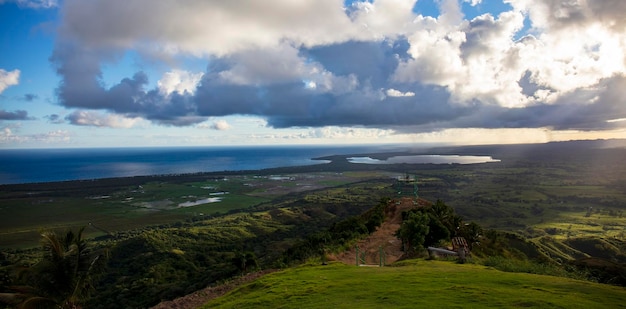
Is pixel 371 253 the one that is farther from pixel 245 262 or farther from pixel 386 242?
pixel 245 262

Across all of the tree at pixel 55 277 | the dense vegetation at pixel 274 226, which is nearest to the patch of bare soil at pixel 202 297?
the dense vegetation at pixel 274 226

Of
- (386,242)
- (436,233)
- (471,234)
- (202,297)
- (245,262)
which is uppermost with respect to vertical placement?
(436,233)

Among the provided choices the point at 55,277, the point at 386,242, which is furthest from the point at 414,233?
the point at 55,277

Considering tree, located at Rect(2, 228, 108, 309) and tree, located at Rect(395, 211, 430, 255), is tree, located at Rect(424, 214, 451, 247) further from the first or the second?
tree, located at Rect(2, 228, 108, 309)

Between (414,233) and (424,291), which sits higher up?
(424,291)

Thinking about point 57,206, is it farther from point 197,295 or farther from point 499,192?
point 499,192

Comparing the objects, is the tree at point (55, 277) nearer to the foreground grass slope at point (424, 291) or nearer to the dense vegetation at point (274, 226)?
the dense vegetation at point (274, 226)
